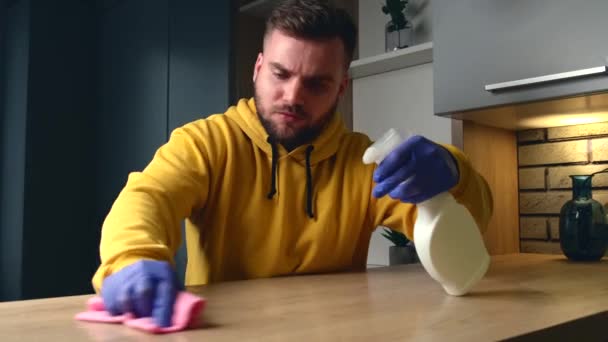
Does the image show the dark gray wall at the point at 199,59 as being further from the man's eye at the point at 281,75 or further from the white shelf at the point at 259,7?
Result: the man's eye at the point at 281,75

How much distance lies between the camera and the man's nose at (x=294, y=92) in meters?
1.16

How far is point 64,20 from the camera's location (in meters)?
2.96

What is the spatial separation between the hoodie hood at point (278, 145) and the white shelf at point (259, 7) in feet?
2.82

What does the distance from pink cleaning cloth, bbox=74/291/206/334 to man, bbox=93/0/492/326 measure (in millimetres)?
384

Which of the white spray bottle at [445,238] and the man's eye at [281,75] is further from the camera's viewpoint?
the man's eye at [281,75]

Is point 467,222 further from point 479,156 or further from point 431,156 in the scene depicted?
point 479,156

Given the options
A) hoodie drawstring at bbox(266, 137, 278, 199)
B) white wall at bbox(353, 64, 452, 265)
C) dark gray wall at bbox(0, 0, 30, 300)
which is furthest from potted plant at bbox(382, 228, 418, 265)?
dark gray wall at bbox(0, 0, 30, 300)

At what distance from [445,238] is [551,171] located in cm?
101

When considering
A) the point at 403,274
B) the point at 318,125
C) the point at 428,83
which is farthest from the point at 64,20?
the point at 403,274

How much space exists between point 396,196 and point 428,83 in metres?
1.09

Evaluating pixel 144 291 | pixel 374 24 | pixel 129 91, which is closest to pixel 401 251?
pixel 374 24

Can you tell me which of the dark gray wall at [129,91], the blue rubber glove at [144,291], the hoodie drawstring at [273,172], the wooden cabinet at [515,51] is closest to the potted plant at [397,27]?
the wooden cabinet at [515,51]

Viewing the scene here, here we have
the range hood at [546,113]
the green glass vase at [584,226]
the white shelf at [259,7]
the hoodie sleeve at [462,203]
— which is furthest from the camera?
the white shelf at [259,7]

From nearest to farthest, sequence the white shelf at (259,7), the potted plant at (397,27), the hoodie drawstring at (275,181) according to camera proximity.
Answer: the hoodie drawstring at (275,181) < the potted plant at (397,27) < the white shelf at (259,7)
